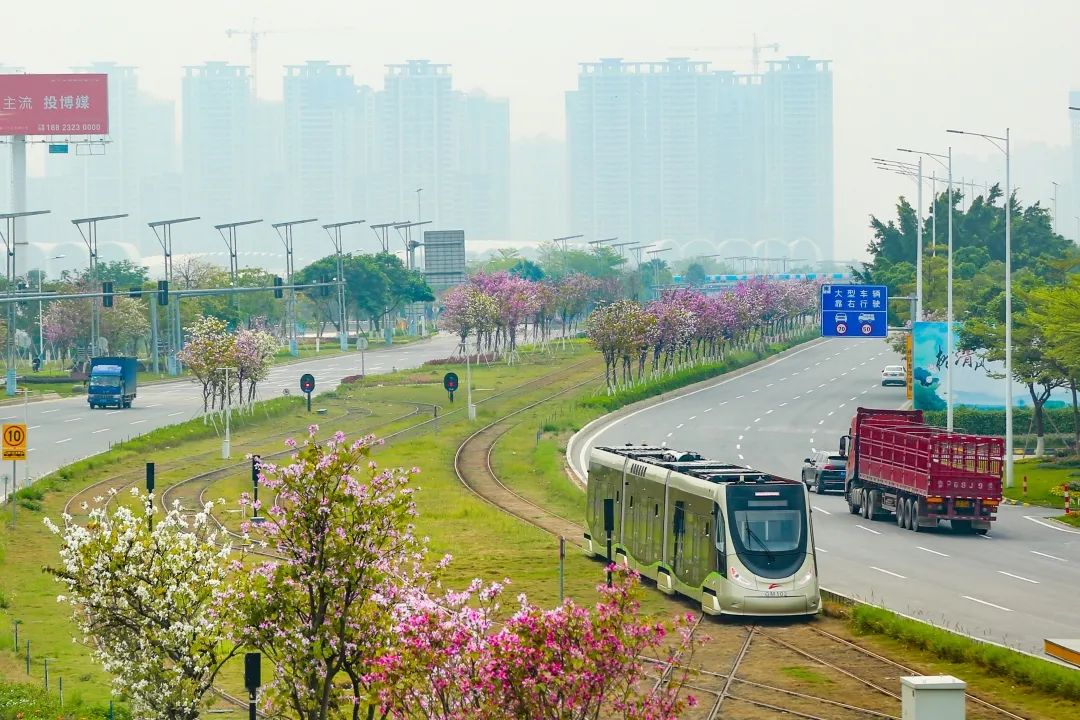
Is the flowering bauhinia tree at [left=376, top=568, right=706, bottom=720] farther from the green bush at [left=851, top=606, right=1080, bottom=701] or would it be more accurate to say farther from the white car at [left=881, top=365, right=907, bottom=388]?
the white car at [left=881, top=365, right=907, bottom=388]

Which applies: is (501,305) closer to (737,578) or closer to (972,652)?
(737,578)

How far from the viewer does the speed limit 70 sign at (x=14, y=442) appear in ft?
156

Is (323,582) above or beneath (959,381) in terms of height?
above

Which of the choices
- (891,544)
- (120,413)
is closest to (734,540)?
(891,544)

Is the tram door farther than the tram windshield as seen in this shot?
Yes

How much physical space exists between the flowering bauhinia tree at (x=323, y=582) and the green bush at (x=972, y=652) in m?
12.3

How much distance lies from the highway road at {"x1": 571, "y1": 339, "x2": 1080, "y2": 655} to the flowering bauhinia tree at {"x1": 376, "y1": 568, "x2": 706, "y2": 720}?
15537 mm

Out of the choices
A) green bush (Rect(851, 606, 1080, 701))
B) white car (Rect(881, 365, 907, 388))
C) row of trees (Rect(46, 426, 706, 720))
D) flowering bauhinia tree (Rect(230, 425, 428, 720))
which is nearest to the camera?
row of trees (Rect(46, 426, 706, 720))

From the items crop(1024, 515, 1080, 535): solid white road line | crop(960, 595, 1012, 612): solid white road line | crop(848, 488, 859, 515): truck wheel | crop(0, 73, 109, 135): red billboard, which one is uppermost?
crop(0, 73, 109, 135): red billboard

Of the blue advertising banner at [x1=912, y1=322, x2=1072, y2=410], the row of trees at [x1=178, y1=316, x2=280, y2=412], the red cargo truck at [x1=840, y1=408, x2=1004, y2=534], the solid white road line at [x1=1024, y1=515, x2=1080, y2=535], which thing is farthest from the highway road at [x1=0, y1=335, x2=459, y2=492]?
the blue advertising banner at [x1=912, y1=322, x2=1072, y2=410]

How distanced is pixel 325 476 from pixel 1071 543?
1327 inches

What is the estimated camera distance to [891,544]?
45938 millimetres

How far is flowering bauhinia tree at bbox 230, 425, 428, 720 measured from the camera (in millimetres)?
19984

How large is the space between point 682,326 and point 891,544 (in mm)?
56549
